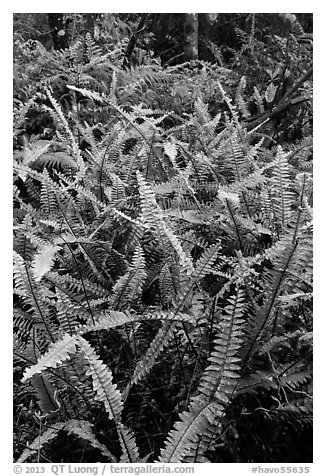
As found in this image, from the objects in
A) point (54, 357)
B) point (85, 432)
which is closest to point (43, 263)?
point (54, 357)

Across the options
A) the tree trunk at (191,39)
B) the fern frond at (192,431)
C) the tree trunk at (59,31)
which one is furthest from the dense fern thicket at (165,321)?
the tree trunk at (191,39)

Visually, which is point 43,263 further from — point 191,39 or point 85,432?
point 191,39

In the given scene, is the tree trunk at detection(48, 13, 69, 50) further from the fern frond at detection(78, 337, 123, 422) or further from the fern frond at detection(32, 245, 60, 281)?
the fern frond at detection(78, 337, 123, 422)

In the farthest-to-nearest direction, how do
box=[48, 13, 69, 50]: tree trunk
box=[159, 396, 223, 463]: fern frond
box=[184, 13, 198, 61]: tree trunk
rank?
1. box=[184, 13, 198, 61]: tree trunk
2. box=[48, 13, 69, 50]: tree trunk
3. box=[159, 396, 223, 463]: fern frond

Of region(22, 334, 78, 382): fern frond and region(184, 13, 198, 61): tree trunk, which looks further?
region(184, 13, 198, 61): tree trunk

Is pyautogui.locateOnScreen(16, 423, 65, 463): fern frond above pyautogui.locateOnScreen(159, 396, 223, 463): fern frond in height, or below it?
below

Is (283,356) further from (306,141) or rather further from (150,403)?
(306,141)

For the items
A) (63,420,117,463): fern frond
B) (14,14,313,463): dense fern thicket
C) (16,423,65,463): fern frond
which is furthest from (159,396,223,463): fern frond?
(16,423,65,463): fern frond

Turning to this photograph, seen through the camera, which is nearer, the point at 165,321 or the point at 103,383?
the point at 103,383

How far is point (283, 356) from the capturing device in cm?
107

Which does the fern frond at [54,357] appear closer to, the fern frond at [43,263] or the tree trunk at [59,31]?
the fern frond at [43,263]

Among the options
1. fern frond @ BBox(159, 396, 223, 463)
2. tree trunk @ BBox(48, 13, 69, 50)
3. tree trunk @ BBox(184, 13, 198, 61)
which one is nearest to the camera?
fern frond @ BBox(159, 396, 223, 463)

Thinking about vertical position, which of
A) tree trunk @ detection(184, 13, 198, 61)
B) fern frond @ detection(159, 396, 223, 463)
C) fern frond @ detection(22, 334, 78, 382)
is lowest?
fern frond @ detection(159, 396, 223, 463)
